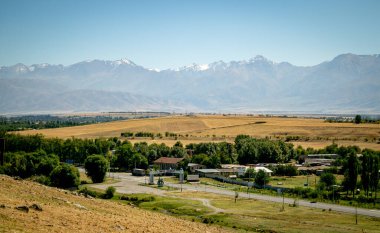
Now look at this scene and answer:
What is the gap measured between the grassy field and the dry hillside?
36.4ft

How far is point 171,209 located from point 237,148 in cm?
7355

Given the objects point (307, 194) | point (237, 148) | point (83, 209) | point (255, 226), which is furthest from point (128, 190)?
point (237, 148)

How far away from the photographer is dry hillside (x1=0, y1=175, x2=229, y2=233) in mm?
29945

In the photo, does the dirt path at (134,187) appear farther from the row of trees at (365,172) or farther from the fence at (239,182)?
the row of trees at (365,172)

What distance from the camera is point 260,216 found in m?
57.0

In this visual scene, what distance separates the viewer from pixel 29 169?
9656 cm

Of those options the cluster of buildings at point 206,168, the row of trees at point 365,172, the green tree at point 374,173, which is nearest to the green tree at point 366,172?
the row of trees at point 365,172

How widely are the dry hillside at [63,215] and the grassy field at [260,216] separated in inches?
437

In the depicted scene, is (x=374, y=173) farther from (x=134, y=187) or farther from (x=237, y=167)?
(x=237, y=167)

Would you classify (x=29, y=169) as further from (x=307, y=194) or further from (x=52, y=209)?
(x=52, y=209)

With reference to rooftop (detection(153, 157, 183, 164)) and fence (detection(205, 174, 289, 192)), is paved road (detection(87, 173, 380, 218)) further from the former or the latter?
rooftop (detection(153, 157, 183, 164))

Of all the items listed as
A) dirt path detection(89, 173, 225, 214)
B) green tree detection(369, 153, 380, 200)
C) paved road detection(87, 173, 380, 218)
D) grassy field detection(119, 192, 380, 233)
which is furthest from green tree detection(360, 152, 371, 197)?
dirt path detection(89, 173, 225, 214)

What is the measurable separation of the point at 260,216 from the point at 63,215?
28991 millimetres

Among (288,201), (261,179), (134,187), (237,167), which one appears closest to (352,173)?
(288,201)
